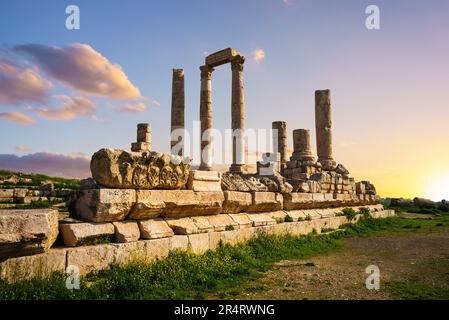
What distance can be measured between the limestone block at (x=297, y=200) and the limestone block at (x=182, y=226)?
16.2ft

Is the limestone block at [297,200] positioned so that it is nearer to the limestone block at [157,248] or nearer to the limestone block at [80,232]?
the limestone block at [157,248]

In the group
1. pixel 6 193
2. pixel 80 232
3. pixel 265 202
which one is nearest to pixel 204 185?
pixel 265 202

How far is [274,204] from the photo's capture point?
10906 mm

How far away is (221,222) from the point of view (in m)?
8.52

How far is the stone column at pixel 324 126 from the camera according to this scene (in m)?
20.8

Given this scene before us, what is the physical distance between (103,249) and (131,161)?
1.80 meters

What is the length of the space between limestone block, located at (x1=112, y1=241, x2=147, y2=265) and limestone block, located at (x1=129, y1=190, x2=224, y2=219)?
0.74 meters

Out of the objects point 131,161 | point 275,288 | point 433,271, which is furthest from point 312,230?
point 131,161

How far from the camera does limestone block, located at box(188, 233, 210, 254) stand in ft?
23.8

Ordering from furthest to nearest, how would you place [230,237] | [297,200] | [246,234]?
[297,200] → [246,234] → [230,237]

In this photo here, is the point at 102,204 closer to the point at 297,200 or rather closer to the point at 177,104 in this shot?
the point at 297,200

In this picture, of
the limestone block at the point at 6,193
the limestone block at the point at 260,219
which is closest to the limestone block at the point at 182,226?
the limestone block at the point at 260,219

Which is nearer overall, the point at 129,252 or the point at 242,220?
the point at 129,252

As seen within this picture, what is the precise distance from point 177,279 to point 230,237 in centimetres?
270
